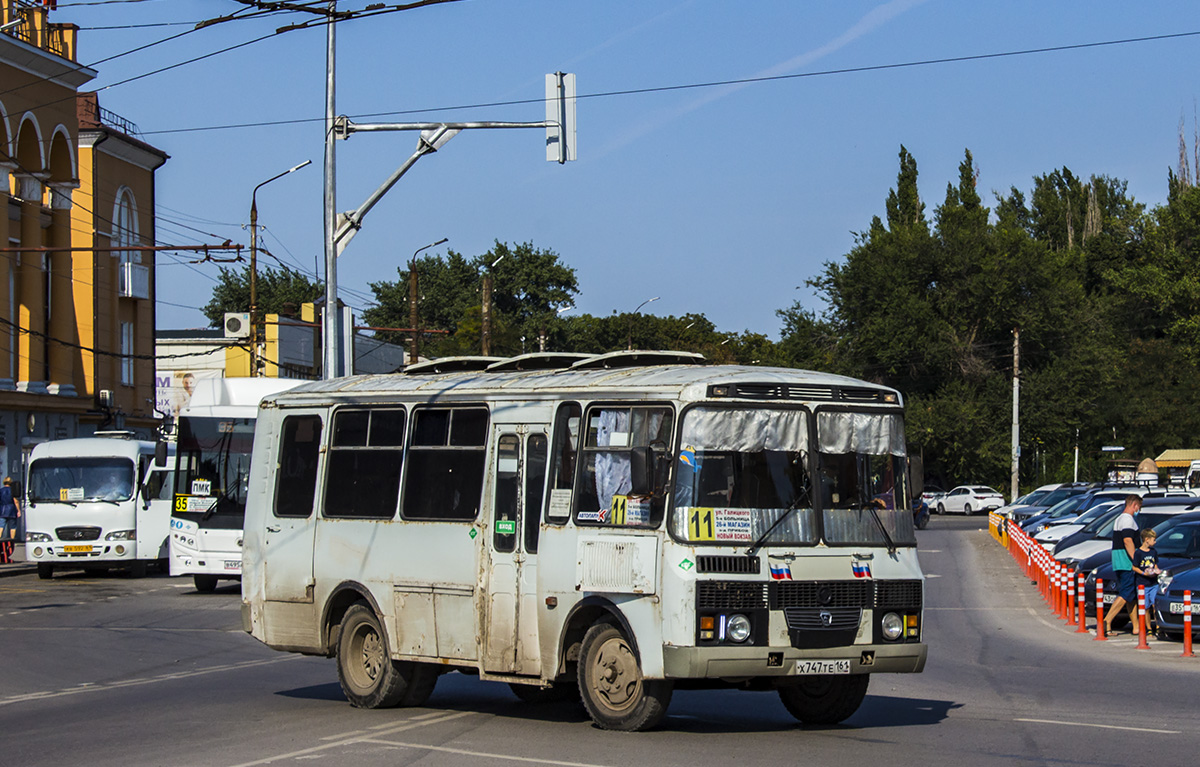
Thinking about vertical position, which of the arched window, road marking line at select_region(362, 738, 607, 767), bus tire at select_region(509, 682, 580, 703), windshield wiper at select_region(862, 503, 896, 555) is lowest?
bus tire at select_region(509, 682, 580, 703)

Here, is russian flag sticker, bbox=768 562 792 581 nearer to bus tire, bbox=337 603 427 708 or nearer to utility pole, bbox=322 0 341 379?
bus tire, bbox=337 603 427 708

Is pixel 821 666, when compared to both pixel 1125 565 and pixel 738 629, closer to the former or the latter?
pixel 738 629

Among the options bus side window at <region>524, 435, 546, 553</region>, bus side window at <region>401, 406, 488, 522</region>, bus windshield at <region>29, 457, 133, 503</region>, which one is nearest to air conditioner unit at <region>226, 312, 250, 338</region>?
bus windshield at <region>29, 457, 133, 503</region>

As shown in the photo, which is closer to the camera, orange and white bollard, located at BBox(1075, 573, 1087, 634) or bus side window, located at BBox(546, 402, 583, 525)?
bus side window, located at BBox(546, 402, 583, 525)

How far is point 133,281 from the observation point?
5522cm

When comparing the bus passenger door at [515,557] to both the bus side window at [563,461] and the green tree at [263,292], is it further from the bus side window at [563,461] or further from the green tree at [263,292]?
the green tree at [263,292]

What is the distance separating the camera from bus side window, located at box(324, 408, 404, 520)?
1234cm

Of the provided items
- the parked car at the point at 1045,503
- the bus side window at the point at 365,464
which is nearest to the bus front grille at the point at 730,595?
the bus side window at the point at 365,464

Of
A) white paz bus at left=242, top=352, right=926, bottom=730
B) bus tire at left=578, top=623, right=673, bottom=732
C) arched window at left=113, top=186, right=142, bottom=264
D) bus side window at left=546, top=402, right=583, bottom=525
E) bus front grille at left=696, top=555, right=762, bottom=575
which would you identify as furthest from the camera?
arched window at left=113, top=186, right=142, bottom=264

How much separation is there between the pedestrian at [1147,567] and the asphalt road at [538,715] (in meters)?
0.66

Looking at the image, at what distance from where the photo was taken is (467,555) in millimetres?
11453

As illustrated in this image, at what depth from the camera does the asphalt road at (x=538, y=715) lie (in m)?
9.53

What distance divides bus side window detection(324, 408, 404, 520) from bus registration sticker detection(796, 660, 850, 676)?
3.82 meters

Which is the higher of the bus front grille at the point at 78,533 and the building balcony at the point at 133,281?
the building balcony at the point at 133,281
